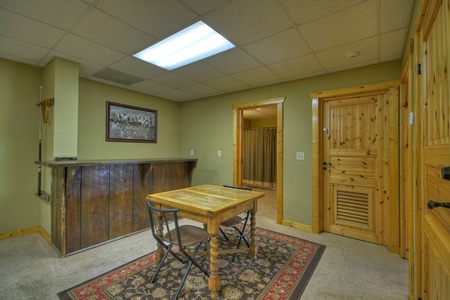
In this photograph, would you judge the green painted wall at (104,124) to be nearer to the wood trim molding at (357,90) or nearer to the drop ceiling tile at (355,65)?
the wood trim molding at (357,90)

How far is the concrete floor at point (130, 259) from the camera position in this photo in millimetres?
1802

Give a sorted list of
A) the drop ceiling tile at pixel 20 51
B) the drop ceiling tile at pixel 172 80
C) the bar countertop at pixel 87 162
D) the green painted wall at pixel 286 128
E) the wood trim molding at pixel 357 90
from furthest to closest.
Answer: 1. the drop ceiling tile at pixel 172 80
2. the green painted wall at pixel 286 128
3. the wood trim molding at pixel 357 90
4. the drop ceiling tile at pixel 20 51
5. the bar countertop at pixel 87 162

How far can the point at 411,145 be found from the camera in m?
1.66

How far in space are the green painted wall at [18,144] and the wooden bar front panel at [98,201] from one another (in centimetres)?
78

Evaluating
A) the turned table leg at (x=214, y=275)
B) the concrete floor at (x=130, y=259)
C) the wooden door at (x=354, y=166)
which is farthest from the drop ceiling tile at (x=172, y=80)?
the turned table leg at (x=214, y=275)

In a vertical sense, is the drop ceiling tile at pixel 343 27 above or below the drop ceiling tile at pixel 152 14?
below


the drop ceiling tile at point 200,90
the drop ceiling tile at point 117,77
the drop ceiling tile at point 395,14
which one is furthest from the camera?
the drop ceiling tile at point 200,90

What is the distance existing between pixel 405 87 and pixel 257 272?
2.76 meters

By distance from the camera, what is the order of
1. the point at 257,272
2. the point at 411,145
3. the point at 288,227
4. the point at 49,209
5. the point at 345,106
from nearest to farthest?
the point at 411,145 < the point at 257,272 < the point at 49,209 < the point at 345,106 < the point at 288,227

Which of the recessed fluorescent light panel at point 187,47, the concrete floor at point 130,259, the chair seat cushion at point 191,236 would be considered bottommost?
the concrete floor at point 130,259

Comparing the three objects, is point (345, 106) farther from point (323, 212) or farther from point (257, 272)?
point (257, 272)

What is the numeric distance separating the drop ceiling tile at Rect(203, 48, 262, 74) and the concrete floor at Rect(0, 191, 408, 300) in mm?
2498

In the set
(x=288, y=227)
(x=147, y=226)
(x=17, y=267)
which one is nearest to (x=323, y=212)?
(x=288, y=227)

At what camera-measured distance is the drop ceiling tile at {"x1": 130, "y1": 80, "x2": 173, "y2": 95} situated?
3.65 meters
